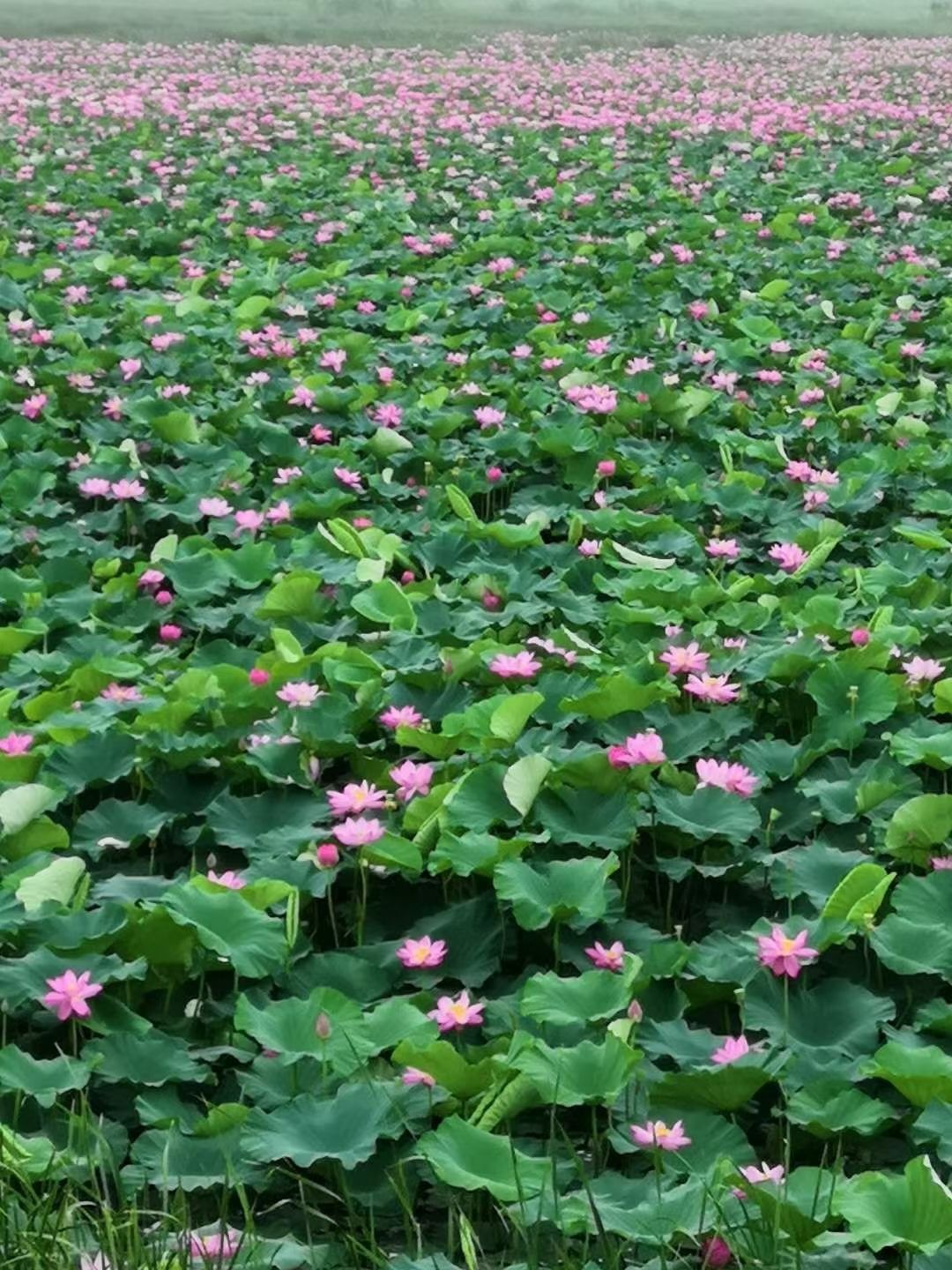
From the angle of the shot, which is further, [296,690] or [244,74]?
[244,74]

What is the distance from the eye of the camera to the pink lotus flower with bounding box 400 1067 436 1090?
4.58ft

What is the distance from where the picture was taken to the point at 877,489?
3268mm

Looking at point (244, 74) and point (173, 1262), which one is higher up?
point (244, 74)

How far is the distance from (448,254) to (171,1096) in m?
4.75

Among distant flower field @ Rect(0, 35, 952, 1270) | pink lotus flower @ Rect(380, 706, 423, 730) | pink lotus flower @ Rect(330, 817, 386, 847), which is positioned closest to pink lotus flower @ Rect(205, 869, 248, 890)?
distant flower field @ Rect(0, 35, 952, 1270)

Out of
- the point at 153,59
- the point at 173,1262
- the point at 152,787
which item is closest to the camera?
the point at 173,1262

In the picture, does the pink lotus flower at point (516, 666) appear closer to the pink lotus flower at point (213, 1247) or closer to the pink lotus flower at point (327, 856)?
the pink lotus flower at point (327, 856)

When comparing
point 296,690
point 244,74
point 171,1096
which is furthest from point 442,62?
point 171,1096

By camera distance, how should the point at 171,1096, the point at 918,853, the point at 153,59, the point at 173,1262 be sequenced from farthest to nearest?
the point at 153,59 < the point at 918,853 < the point at 171,1096 < the point at 173,1262

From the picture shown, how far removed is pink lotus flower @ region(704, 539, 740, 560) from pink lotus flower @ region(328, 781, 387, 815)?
3.89 ft

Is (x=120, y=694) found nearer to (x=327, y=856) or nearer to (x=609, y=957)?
(x=327, y=856)

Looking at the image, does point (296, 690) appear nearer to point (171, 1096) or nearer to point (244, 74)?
point (171, 1096)

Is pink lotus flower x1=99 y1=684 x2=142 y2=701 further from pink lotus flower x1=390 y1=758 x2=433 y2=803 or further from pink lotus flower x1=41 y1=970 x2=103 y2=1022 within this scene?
pink lotus flower x1=41 y1=970 x2=103 y2=1022

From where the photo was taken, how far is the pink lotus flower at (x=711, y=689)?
215 centimetres
